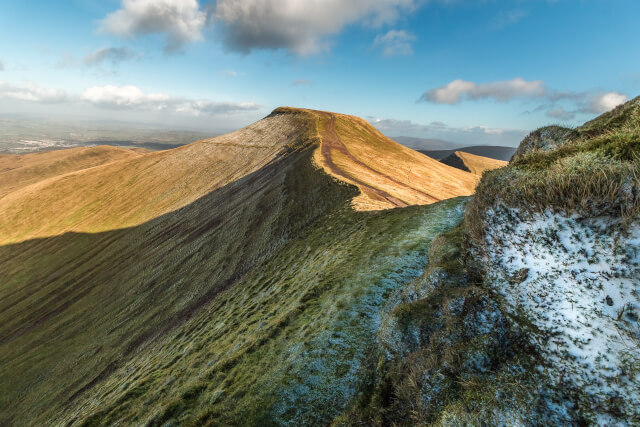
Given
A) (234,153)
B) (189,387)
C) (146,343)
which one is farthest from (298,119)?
(189,387)

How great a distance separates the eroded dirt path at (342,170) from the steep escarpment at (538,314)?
32.5 meters

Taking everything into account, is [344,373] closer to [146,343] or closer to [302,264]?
[302,264]

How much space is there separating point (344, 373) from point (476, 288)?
712cm

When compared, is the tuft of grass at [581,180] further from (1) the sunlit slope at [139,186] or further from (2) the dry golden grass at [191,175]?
(1) the sunlit slope at [139,186]

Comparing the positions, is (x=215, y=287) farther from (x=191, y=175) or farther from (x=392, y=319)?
(x=191, y=175)

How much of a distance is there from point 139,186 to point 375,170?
105 metres

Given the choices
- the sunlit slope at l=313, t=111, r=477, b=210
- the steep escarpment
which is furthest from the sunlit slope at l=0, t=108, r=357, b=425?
the steep escarpment

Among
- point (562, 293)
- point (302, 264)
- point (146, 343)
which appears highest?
point (562, 293)

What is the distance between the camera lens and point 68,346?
4616 centimetres

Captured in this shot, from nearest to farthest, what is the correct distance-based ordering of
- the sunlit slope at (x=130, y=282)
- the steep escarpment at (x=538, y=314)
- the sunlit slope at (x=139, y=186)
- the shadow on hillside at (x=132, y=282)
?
the steep escarpment at (x=538, y=314) < the sunlit slope at (x=130, y=282) < the shadow on hillside at (x=132, y=282) < the sunlit slope at (x=139, y=186)

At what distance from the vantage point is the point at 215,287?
40.2 meters

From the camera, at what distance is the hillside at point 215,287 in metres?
15.0

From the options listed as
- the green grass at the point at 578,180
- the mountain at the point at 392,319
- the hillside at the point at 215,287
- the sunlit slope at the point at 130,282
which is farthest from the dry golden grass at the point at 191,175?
the green grass at the point at 578,180

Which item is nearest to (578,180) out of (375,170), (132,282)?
(132,282)
